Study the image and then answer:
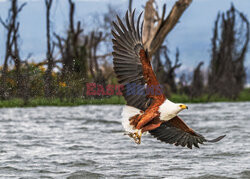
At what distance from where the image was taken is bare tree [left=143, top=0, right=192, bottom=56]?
13836mm

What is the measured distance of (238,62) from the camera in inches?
1444

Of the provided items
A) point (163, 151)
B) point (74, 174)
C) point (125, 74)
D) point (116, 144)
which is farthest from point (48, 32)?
point (125, 74)

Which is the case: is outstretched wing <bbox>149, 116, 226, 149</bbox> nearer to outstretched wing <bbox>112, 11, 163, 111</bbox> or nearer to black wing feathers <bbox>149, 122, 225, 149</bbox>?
black wing feathers <bbox>149, 122, 225, 149</bbox>

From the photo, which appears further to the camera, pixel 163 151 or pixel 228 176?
pixel 163 151

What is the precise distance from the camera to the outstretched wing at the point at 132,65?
3904 mm

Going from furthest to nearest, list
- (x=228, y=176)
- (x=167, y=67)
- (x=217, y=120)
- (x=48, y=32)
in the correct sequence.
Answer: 1. (x=167, y=67)
2. (x=48, y=32)
3. (x=217, y=120)
4. (x=228, y=176)

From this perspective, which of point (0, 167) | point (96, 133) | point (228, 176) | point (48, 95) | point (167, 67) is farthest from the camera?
point (167, 67)

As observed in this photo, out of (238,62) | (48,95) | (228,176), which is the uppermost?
(238,62)

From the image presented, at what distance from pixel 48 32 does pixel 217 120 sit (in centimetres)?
826

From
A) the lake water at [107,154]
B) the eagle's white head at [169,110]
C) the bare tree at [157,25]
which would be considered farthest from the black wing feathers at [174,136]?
the bare tree at [157,25]

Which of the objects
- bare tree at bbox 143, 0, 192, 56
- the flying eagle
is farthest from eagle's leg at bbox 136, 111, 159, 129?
bare tree at bbox 143, 0, 192, 56

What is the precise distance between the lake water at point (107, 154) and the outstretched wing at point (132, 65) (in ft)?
6.62

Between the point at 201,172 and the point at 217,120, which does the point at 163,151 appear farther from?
the point at 217,120

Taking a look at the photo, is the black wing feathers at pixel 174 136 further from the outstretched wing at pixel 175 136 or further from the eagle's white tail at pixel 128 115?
the eagle's white tail at pixel 128 115
